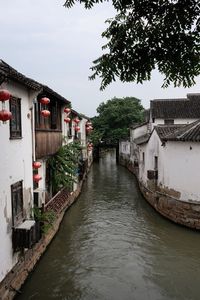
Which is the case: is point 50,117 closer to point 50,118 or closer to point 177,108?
point 50,118

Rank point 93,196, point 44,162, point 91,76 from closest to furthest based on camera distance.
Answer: point 91,76 → point 44,162 → point 93,196

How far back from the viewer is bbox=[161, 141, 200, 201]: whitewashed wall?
14547 millimetres

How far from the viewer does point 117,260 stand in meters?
11.6

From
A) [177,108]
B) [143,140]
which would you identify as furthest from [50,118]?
[177,108]

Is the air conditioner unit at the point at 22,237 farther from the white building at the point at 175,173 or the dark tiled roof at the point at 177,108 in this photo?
the dark tiled roof at the point at 177,108

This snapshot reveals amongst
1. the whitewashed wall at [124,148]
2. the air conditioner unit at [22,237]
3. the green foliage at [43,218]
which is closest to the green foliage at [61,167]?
the green foliage at [43,218]

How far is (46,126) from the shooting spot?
49.9 feet

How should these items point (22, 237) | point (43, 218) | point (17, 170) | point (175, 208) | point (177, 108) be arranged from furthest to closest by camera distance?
point (177, 108), point (175, 208), point (43, 218), point (17, 170), point (22, 237)

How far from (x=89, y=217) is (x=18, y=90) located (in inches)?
383

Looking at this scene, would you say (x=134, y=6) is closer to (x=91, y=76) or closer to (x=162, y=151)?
(x=91, y=76)

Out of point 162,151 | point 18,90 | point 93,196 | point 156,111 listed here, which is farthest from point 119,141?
point 18,90

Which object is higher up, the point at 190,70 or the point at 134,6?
the point at 134,6

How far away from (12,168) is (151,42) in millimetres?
6877

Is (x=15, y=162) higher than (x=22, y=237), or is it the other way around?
(x=15, y=162)
